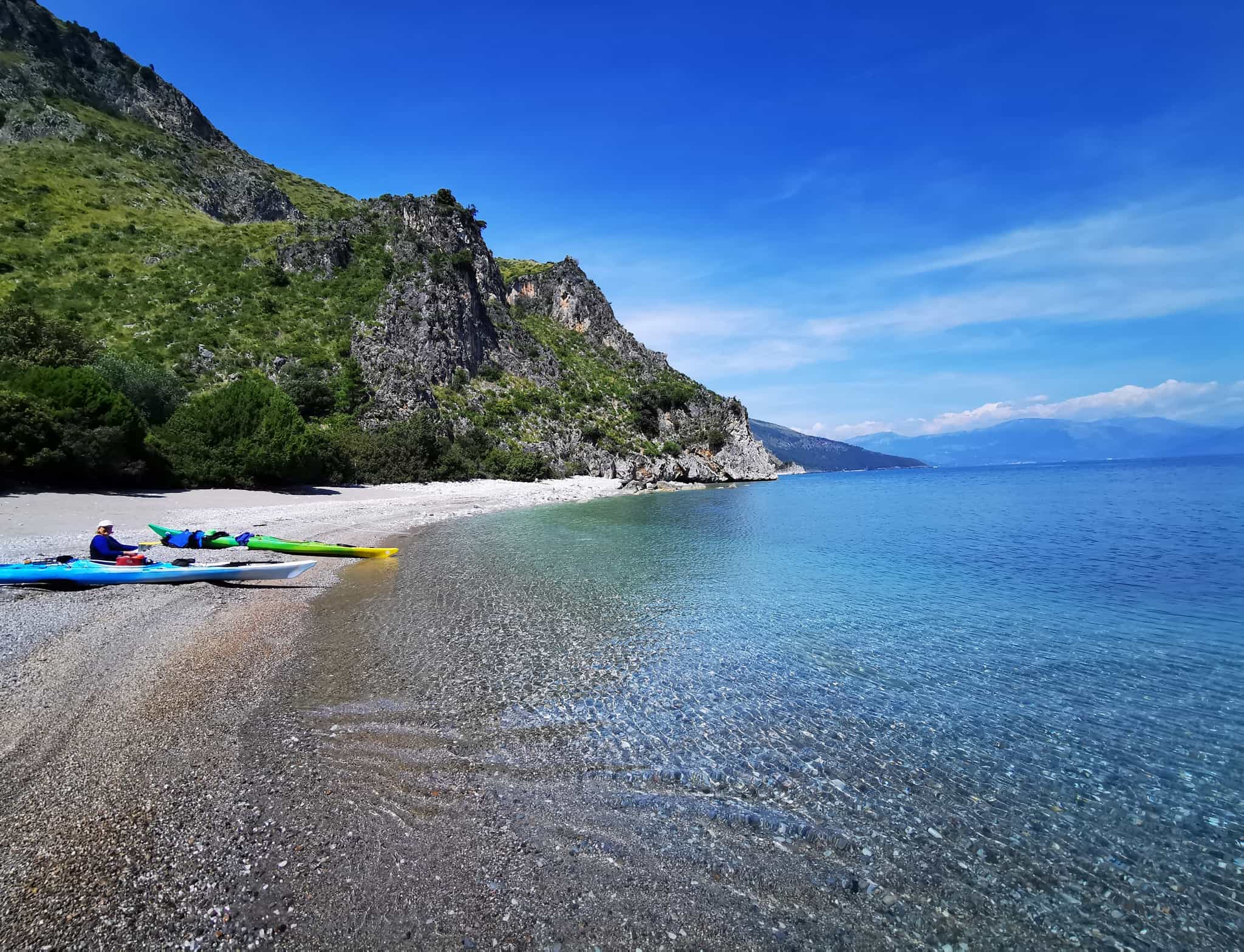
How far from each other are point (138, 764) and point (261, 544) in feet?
48.4

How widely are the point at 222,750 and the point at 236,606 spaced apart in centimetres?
785

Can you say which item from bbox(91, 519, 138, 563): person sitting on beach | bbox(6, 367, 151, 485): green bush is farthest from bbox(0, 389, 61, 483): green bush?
bbox(91, 519, 138, 563): person sitting on beach

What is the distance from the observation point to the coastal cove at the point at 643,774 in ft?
15.0

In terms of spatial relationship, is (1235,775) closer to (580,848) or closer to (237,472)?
(580,848)

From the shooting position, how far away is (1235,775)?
6871mm

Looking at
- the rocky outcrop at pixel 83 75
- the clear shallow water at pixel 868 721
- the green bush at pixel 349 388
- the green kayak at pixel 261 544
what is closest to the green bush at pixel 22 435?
the green kayak at pixel 261 544

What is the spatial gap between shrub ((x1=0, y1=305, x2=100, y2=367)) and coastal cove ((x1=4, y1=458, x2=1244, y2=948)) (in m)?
33.6

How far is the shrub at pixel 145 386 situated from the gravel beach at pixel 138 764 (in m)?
25.9

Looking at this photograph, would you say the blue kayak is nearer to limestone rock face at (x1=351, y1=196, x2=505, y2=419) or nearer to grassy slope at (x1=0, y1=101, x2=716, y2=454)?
grassy slope at (x1=0, y1=101, x2=716, y2=454)

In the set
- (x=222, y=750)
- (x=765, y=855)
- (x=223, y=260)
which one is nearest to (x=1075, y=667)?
(x=765, y=855)

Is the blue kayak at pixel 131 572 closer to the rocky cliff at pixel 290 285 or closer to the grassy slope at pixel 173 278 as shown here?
the rocky cliff at pixel 290 285

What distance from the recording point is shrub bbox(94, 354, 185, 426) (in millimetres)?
36469

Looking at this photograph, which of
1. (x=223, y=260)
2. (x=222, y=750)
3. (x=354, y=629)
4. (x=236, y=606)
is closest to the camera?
(x=222, y=750)

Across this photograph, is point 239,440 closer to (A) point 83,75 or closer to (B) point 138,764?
(B) point 138,764
